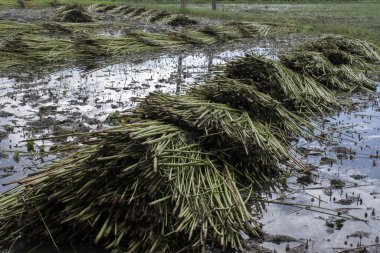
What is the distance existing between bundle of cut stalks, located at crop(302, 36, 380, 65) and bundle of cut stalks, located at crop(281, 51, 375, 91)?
2.12 feet

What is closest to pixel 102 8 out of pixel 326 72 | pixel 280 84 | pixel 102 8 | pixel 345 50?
pixel 102 8

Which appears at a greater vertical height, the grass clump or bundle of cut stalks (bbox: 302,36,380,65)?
the grass clump

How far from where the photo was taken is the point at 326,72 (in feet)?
29.6

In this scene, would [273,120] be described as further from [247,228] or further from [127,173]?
[127,173]

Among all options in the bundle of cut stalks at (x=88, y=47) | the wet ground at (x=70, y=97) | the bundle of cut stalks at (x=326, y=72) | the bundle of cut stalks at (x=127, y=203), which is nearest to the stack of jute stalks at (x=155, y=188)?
the bundle of cut stalks at (x=127, y=203)

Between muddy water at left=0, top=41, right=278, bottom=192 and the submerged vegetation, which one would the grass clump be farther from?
muddy water at left=0, top=41, right=278, bottom=192

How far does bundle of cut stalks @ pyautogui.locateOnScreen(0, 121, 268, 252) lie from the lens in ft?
11.9

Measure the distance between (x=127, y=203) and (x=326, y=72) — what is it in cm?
645

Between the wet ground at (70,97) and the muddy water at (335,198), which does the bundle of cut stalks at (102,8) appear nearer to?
the wet ground at (70,97)

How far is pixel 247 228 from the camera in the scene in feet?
13.1

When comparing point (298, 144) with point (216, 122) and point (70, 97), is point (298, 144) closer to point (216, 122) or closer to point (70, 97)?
point (216, 122)

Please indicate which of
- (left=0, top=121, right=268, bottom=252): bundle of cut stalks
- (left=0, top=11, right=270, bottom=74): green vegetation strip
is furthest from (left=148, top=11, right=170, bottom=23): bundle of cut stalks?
(left=0, top=121, right=268, bottom=252): bundle of cut stalks

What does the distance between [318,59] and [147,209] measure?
21.2ft

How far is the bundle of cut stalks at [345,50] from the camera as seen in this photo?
10117 mm
